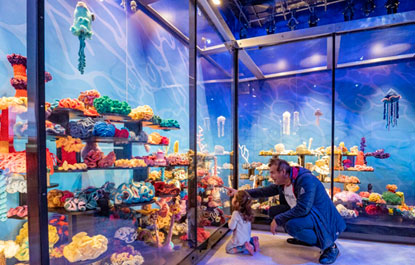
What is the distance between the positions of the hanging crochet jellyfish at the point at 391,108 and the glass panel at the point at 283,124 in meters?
0.96

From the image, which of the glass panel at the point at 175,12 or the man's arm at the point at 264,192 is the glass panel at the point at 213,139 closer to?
the glass panel at the point at 175,12

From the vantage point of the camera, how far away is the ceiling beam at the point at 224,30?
3229 mm

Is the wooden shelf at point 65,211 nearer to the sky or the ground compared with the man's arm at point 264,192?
nearer to the sky

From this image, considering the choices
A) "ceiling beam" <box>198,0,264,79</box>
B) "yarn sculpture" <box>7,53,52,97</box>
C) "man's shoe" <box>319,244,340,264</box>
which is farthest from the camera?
"ceiling beam" <box>198,0,264,79</box>

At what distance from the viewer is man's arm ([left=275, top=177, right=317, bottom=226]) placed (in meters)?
2.80

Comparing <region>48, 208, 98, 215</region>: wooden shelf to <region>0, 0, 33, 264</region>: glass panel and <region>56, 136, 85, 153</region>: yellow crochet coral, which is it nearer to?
<region>0, 0, 33, 264</region>: glass panel

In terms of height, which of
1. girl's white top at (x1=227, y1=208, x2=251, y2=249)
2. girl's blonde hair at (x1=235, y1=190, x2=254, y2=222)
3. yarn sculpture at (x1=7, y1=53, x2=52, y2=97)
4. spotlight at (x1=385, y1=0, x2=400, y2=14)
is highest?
spotlight at (x1=385, y1=0, x2=400, y2=14)

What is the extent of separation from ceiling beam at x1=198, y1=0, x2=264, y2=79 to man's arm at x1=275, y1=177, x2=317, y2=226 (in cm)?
257

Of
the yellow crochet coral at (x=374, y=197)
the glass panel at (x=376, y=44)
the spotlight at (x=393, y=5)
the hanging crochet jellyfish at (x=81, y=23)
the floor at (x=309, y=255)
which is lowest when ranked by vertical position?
the floor at (x=309, y=255)

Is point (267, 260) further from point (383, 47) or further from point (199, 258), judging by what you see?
point (383, 47)

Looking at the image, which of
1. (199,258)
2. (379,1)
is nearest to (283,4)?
(379,1)

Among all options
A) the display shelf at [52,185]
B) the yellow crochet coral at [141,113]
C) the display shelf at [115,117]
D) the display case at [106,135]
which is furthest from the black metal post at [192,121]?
the display shelf at [52,185]

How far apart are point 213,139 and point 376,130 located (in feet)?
10.0

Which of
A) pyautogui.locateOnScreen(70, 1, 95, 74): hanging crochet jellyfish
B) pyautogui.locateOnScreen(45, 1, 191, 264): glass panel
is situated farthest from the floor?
pyautogui.locateOnScreen(70, 1, 95, 74): hanging crochet jellyfish
